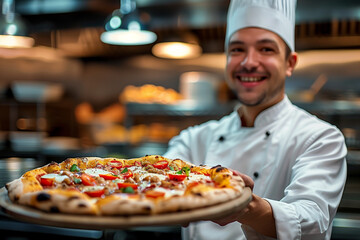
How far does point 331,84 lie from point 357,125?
60cm

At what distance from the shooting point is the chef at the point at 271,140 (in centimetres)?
158

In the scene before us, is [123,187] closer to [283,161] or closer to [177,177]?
[177,177]

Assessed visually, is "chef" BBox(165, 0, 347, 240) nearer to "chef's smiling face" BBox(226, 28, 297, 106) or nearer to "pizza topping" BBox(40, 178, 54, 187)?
"chef's smiling face" BBox(226, 28, 297, 106)

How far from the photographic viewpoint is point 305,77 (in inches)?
197

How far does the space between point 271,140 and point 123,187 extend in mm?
975

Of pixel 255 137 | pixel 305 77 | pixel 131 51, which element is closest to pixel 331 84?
pixel 305 77

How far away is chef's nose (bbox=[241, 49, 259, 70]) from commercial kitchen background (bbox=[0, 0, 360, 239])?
5.98 ft

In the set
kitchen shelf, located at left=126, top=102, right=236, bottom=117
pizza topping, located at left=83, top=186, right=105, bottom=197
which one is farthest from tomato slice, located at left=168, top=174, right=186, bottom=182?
kitchen shelf, located at left=126, top=102, right=236, bottom=117

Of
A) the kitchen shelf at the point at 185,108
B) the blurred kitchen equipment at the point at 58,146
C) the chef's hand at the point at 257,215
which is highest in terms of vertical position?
the kitchen shelf at the point at 185,108

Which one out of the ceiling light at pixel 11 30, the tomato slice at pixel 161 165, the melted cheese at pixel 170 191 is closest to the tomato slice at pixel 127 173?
the tomato slice at pixel 161 165

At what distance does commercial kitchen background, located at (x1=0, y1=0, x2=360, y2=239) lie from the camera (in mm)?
4312

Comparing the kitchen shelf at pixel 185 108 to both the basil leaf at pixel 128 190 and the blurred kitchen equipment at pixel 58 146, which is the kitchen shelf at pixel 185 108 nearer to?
the blurred kitchen equipment at pixel 58 146

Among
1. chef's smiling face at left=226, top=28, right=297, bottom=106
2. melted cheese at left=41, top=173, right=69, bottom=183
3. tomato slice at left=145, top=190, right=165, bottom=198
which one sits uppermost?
chef's smiling face at left=226, top=28, right=297, bottom=106

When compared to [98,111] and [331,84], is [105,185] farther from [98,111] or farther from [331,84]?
[98,111]
